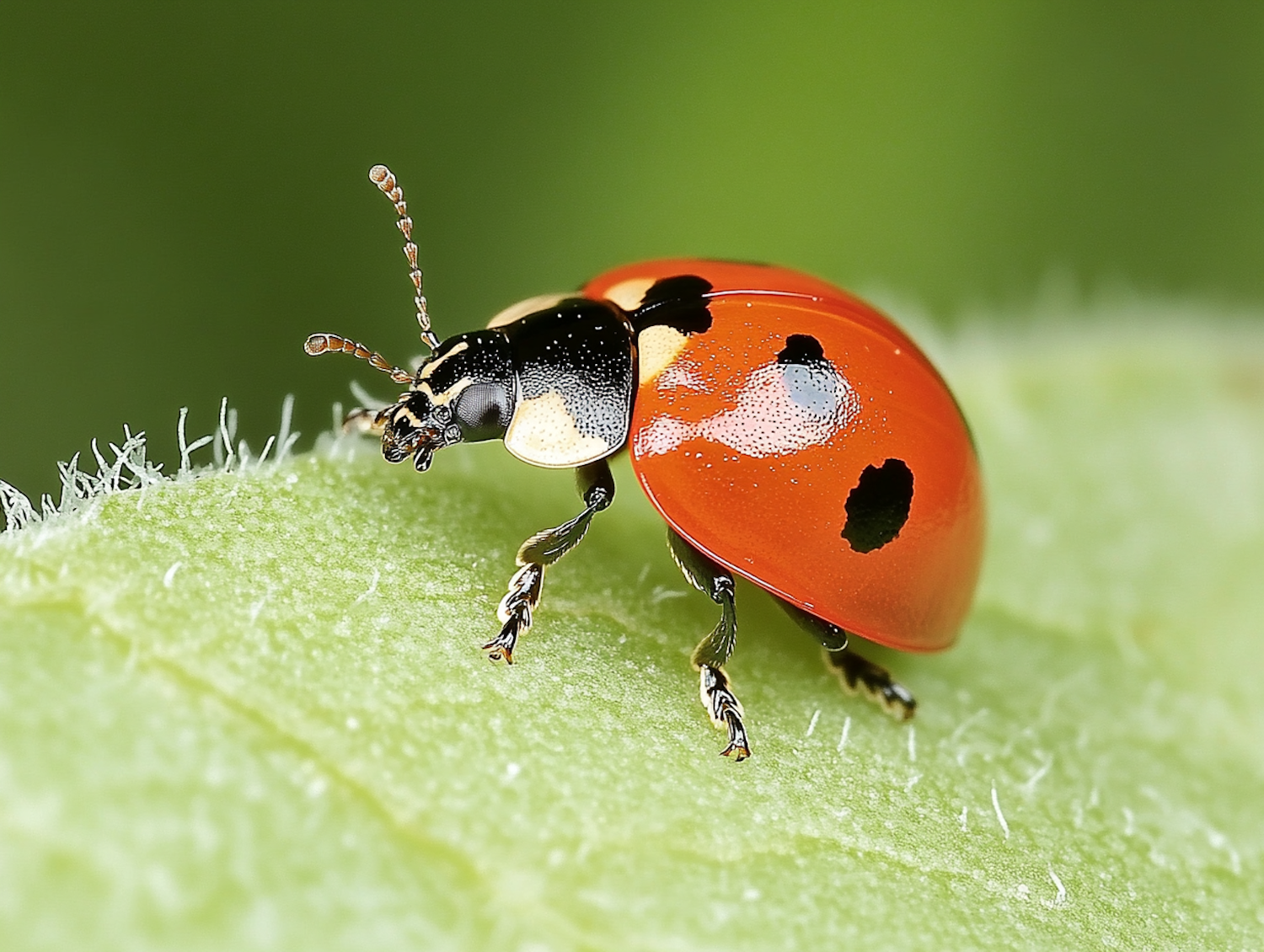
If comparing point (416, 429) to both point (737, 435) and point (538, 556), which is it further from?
point (737, 435)

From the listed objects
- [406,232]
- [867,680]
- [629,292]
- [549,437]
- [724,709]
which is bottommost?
[867,680]

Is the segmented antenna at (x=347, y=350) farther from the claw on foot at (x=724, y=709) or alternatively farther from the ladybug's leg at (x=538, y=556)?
the claw on foot at (x=724, y=709)

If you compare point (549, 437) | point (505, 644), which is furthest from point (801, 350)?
point (505, 644)

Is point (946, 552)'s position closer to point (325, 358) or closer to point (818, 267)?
point (325, 358)

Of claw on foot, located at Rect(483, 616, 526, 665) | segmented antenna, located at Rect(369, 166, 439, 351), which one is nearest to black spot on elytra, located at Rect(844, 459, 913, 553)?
claw on foot, located at Rect(483, 616, 526, 665)

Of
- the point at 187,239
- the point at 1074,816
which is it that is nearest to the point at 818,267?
the point at 187,239

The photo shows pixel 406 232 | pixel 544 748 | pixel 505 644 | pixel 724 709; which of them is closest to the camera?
pixel 544 748

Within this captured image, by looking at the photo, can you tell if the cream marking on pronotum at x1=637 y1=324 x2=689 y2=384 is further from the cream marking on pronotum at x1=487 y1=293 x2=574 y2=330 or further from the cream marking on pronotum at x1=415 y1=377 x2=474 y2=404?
the cream marking on pronotum at x1=415 y1=377 x2=474 y2=404
